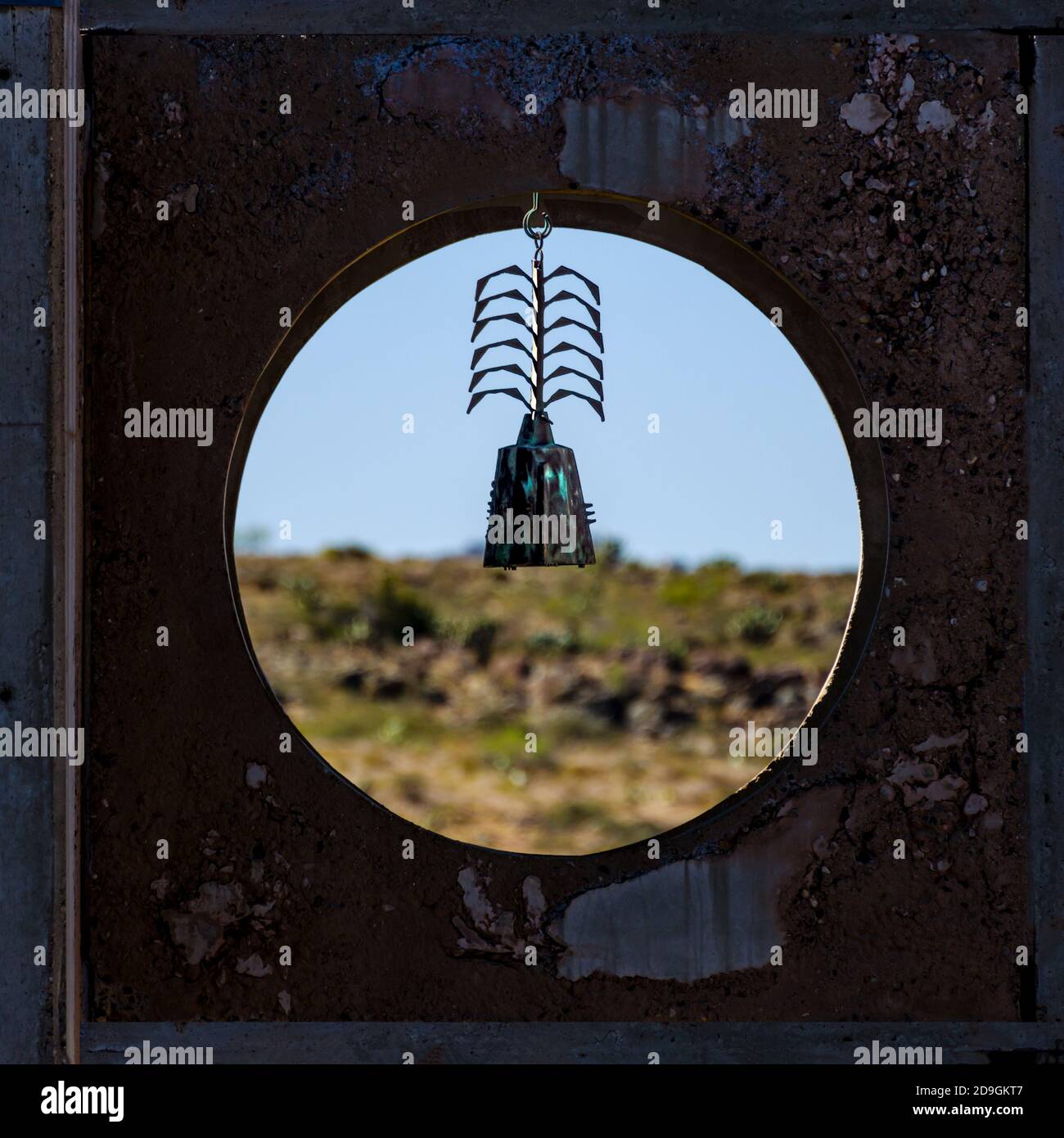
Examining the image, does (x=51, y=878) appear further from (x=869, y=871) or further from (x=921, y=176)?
(x=921, y=176)

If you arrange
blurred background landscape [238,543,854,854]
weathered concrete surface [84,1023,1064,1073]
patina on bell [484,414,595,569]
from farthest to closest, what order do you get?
1. blurred background landscape [238,543,854,854]
2. patina on bell [484,414,595,569]
3. weathered concrete surface [84,1023,1064,1073]

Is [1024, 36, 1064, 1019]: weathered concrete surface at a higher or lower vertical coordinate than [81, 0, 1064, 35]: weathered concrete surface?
lower

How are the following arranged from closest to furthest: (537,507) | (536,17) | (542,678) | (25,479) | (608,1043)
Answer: (25,479)
(608,1043)
(536,17)
(537,507)
(542,678)

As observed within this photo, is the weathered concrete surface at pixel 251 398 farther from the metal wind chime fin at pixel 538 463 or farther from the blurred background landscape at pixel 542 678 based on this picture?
the blurred background landscape at pixel 542 678

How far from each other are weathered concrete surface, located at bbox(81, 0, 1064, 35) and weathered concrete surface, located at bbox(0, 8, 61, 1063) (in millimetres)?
375

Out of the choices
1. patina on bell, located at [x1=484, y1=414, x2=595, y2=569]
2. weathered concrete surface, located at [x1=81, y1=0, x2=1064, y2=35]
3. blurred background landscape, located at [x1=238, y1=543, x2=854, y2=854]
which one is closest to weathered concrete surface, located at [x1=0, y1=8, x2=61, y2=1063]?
weathered concrete surface, located at [x1=81, y1=0, x2=1064, y2=35]

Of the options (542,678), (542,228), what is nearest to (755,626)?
(542,678)

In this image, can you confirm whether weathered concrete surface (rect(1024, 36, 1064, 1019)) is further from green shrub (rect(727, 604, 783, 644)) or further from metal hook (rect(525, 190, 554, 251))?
green shrub (rect(727, 604, 783, 644))

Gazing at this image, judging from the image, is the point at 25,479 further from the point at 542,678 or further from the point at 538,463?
the point at 542,678

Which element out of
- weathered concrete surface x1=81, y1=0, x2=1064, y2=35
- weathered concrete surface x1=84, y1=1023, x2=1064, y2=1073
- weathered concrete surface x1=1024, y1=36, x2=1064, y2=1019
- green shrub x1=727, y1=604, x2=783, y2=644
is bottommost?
weathered concrete surface x1=84, y1=1023, x2=1064, y2=1073

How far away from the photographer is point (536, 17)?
12.1 ft

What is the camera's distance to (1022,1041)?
359 cm

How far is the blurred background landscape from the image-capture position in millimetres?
24375

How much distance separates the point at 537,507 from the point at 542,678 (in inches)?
919
